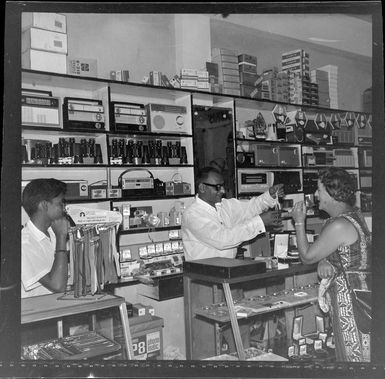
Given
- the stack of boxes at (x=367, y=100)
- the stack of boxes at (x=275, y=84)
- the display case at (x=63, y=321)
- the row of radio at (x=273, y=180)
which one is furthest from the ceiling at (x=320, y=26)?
the display case at (x=63, y=321)

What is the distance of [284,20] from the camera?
Result: 1972mm

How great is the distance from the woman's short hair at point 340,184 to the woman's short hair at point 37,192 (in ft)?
4.38

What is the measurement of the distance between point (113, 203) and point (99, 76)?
789 mm

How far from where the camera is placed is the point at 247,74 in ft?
9.84

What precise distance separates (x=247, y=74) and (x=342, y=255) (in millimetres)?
1566

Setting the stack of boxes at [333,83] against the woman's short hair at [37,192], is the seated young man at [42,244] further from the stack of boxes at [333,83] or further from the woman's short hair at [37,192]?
the stack of boxes at [333,83]

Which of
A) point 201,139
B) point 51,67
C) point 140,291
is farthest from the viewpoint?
point 201,139

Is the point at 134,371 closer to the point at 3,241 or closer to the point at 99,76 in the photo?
the point at 3,241

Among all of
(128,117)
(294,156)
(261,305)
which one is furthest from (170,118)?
(261,305)

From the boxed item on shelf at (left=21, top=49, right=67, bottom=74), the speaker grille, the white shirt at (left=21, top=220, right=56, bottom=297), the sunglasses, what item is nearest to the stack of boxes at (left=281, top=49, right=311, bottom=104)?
the sunglasses

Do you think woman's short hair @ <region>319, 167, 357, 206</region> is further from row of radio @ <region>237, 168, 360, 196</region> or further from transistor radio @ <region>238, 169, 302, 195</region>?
transistor radio @ <region>238, 169, 302, 195</region>

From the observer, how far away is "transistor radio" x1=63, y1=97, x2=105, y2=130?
265 cm

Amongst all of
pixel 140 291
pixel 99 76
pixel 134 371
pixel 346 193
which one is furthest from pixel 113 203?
pixel 346 193

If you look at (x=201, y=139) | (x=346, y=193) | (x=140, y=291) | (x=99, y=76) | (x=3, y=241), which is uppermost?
(x=99, y=76)
